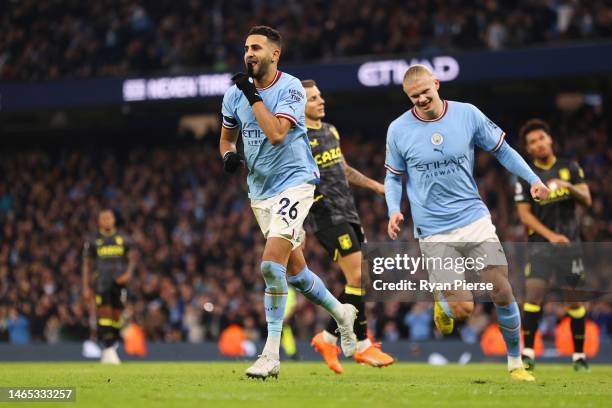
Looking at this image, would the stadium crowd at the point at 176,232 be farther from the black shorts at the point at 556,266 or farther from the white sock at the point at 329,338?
the white sock at the point at 329,338

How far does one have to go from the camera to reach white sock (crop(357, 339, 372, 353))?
930 centimetres

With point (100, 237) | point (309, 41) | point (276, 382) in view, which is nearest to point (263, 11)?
point (309, 41)

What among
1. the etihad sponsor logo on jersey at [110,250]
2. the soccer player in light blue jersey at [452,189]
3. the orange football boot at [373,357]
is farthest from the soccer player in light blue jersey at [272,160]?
the etihad sponsor logo on jersey at [110,250]

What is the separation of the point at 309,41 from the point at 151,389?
17.5m

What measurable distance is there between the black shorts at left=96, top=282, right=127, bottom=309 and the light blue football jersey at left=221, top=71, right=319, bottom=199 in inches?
305

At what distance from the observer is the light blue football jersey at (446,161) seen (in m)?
7.93

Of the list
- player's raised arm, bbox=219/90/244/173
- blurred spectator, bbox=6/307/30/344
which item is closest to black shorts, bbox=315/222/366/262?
player's raised arm, bbox=219/90/244/173

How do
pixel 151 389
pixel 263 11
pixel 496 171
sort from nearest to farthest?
pixel 151 389
pixel 496 171
pixel 263 11

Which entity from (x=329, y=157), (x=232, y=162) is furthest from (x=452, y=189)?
(x=329, y=157)

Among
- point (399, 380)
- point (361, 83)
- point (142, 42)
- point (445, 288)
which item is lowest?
point (399, 380)

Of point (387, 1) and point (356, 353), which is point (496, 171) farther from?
point (356, 353)

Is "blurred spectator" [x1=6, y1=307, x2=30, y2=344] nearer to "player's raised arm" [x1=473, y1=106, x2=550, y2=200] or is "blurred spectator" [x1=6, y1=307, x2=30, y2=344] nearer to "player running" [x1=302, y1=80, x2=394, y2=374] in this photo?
"player running" [x1=302, y1=80, x2=394, y2=374]

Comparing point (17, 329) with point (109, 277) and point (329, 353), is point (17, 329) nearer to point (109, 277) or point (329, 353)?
point (109, 277)

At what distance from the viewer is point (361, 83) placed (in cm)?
2248
